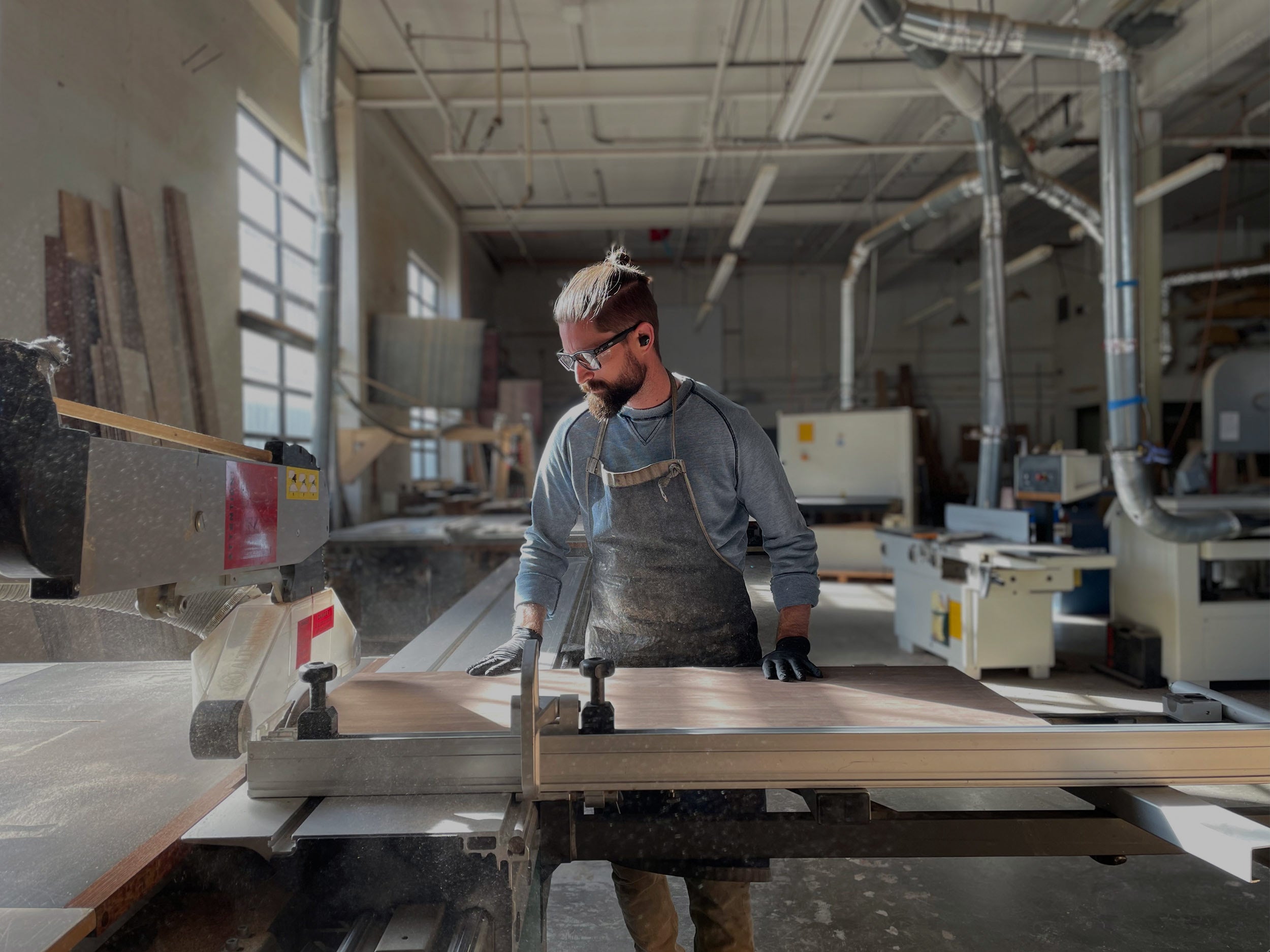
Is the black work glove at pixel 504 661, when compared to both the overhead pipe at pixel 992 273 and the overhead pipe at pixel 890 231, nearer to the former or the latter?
the overhead pipe at pixel 992 273

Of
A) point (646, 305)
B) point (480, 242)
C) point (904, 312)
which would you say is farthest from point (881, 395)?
A: point (646, 305)

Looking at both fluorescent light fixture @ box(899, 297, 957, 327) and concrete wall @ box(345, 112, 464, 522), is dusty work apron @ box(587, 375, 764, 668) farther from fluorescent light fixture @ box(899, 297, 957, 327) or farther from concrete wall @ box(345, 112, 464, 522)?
fluorescent light fixture @ box(899, 297, 957, 327)

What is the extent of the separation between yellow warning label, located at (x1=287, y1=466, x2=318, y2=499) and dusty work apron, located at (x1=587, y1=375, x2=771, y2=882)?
0.51 m

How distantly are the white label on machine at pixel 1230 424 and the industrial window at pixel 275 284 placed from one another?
4.98m

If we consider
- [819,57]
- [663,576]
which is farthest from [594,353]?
[819,57]

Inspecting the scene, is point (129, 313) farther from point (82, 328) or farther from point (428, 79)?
point (428, 79)

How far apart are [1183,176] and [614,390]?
5.28m

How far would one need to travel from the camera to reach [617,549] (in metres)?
1.52

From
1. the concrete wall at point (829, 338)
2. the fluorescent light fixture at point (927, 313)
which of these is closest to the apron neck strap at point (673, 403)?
the fluorescent light fixture at point (927, 313)

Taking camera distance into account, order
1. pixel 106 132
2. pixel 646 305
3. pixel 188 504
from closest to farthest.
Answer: pixel 188 504
pixel 646 305
pixel 106 132

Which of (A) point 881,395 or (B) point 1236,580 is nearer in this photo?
(B) point 1236,580

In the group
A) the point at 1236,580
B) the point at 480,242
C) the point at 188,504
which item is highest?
the point at 480,242

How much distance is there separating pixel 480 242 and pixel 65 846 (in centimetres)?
1057

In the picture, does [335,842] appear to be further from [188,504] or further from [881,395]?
[881,395]
